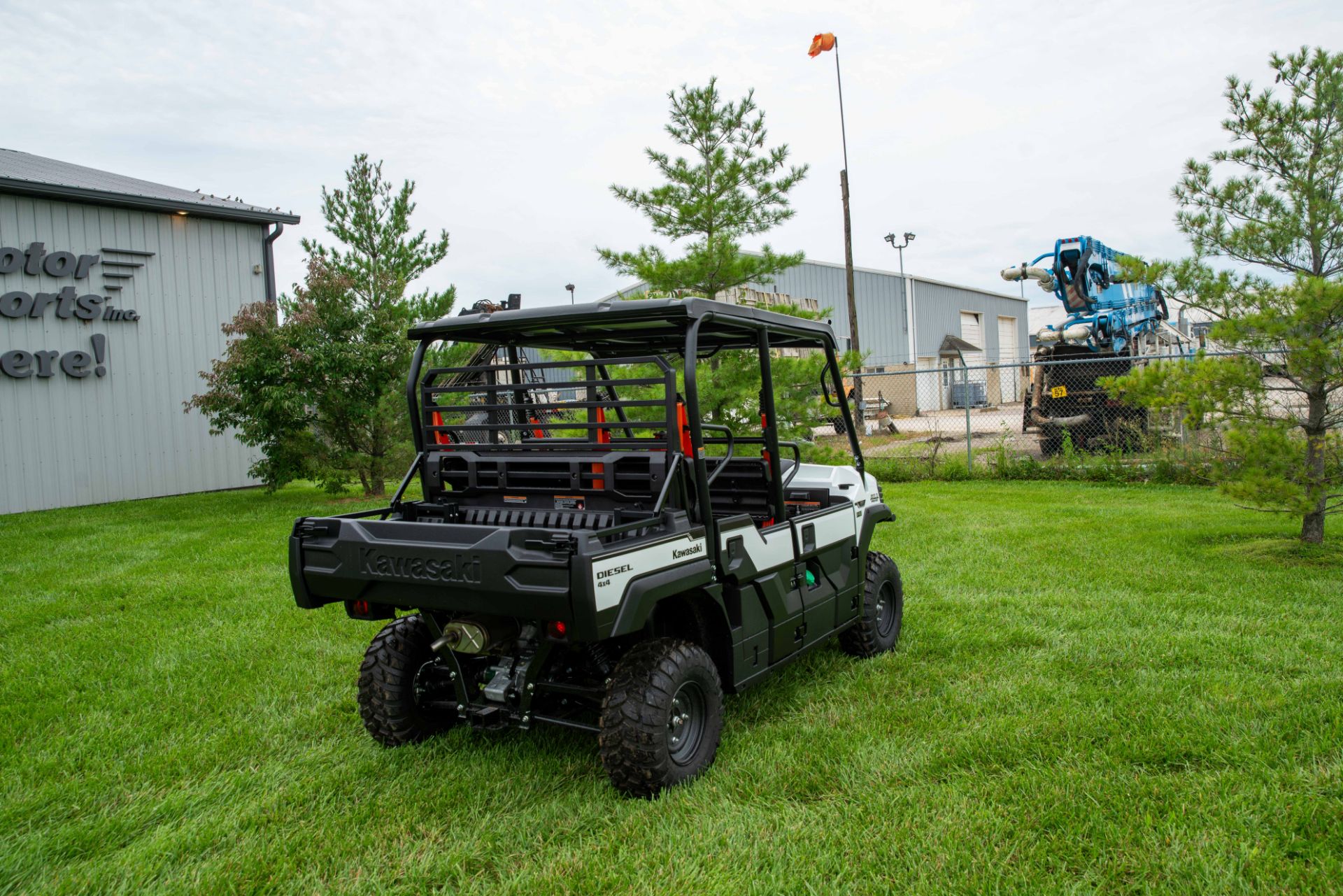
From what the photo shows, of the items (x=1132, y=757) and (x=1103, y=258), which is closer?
(x=1132, y=757)

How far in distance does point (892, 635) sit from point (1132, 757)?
172 centimetres

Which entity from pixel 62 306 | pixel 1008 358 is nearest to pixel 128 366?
pixel 62 306

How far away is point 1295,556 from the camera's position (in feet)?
21.8

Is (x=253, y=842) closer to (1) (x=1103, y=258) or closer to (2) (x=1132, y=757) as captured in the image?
(2) (x=1132, y=757)

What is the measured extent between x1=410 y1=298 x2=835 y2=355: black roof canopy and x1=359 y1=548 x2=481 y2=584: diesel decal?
3.35ft

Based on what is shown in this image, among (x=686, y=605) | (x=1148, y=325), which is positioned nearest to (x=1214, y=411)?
(x=686, y=605)

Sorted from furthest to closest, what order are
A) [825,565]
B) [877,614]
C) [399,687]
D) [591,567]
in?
[877,614], [825,565], [399,687], [591,567]

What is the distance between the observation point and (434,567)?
310 cm

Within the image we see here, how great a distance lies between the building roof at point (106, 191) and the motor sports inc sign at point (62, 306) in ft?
2.58

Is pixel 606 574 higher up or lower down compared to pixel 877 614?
higher up

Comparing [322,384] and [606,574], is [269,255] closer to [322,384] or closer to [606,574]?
[322,384]

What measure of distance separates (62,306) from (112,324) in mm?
728

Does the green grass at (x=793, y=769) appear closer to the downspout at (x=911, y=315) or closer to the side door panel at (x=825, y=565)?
the side door panel at (x=825, y=565)

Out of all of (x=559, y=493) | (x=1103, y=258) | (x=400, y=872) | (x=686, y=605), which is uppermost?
(x=1103, y=258)
